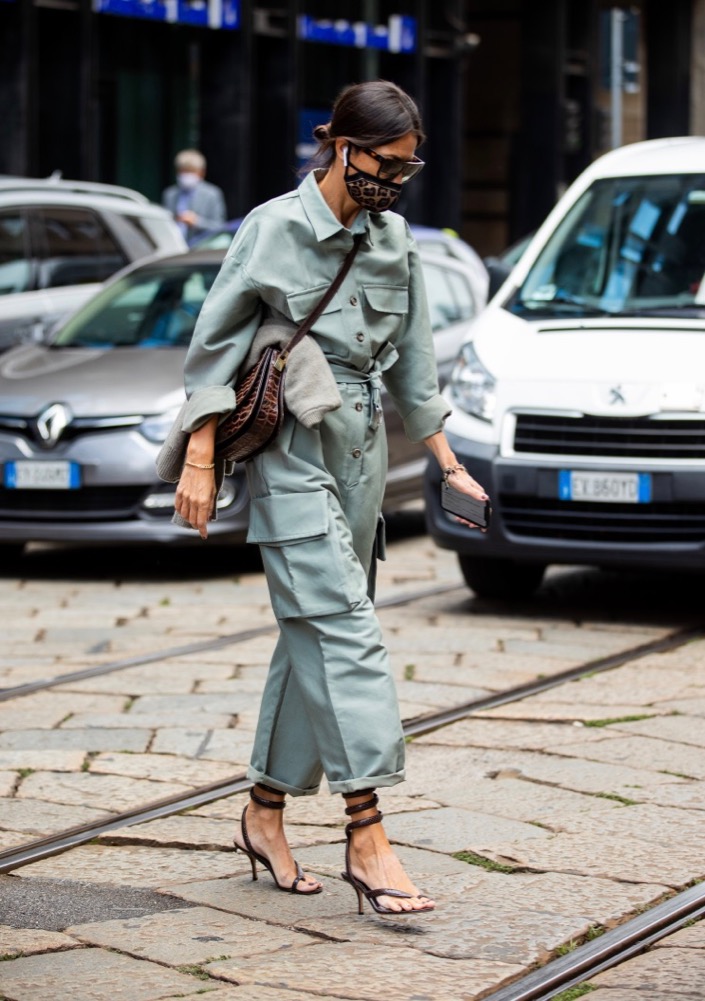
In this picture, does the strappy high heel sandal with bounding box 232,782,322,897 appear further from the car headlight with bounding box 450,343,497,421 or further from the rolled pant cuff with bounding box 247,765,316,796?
the car headlight with bounding box 450,343,497,421

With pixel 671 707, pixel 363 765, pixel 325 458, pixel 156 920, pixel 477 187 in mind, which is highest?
pixel 325 458

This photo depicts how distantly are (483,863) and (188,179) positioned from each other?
1279 centimetres

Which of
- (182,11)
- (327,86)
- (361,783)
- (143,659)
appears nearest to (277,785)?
(361,783)

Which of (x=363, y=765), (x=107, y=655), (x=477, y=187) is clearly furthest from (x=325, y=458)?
(x=477, y=187)

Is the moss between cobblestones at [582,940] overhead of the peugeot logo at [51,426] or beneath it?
overhead

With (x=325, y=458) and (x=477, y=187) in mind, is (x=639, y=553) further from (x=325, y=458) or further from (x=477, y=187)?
(x=477, y=187)

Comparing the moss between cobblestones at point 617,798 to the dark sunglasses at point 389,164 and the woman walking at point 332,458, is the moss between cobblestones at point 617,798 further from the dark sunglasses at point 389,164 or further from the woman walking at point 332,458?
the dark sunglasses at point 389,164

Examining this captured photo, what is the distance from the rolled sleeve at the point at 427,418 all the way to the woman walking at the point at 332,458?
0.52 ft

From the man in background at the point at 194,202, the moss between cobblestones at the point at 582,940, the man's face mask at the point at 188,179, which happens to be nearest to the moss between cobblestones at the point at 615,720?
the moss between cobblestones at the point at 582,940

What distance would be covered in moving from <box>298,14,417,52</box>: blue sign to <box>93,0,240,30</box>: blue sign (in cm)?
116

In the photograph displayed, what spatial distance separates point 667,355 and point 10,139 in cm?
1148

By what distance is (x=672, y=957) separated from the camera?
12.8 feet

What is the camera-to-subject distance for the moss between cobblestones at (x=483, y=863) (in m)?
4.47

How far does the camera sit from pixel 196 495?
4090 millimetres
